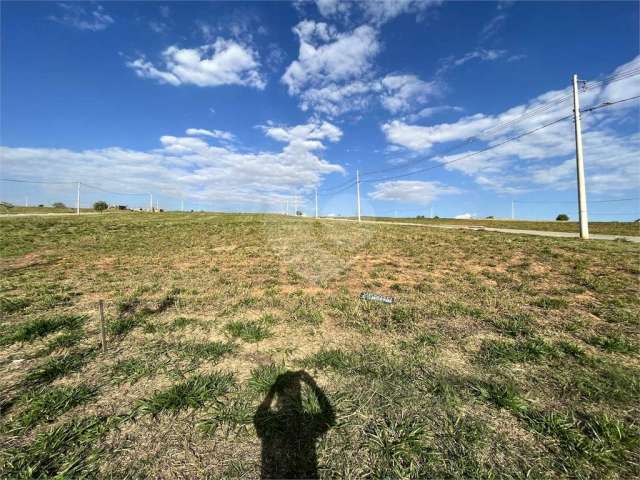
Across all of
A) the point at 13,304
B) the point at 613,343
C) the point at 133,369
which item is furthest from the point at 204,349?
the point at 613,343

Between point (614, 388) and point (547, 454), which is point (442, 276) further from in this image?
point (547, 454)

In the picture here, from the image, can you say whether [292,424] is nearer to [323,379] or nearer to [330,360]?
[323,379]

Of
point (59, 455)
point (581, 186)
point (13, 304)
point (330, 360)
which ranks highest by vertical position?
point (581, 186)

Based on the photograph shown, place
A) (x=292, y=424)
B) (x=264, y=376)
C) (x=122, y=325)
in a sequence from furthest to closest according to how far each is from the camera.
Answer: (x=122, y=325) → (x=264, y=376) → (x=292, y=424)

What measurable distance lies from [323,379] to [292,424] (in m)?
0.93

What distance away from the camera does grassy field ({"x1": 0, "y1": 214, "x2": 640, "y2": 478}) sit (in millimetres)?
2738

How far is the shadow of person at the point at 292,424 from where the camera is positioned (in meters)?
2.69

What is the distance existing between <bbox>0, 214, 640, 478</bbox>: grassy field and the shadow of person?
2cm

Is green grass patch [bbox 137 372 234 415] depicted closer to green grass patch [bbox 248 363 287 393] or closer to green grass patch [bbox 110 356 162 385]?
green grass patch [bbox 248 363 287 393]

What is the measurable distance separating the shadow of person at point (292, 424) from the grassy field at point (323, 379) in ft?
0.06

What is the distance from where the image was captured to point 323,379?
4000 mm

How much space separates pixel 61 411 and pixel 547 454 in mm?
5421

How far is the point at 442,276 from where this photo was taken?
31.9 feet

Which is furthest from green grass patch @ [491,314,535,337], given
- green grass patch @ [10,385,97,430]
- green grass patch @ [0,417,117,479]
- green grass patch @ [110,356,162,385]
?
green grass patch @ [10,385,97,430]
